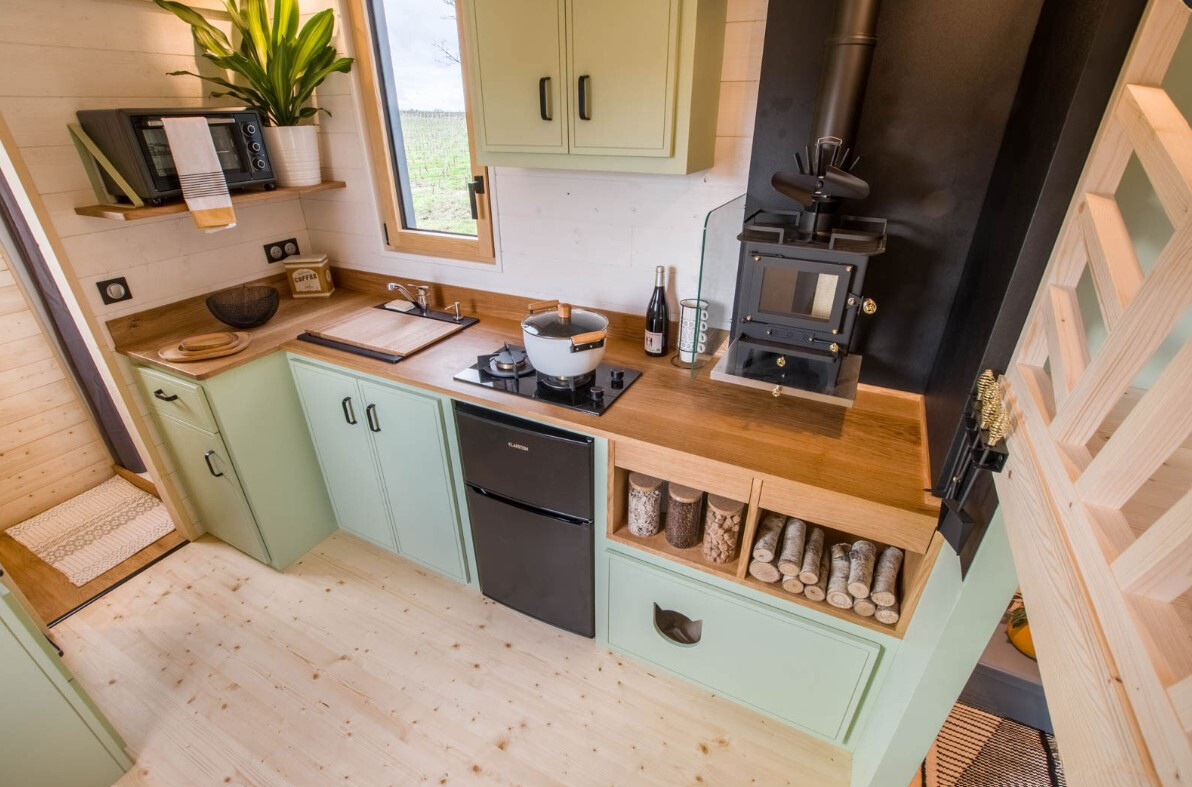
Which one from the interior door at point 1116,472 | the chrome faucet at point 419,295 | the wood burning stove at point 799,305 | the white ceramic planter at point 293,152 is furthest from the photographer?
the chrome faucet at point 419,295

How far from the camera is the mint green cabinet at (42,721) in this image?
4.36 feet

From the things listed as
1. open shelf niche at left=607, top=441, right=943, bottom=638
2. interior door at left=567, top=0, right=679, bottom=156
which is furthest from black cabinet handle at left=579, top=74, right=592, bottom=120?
open shelf niche at left=607, top=441, right=943, bottom=638

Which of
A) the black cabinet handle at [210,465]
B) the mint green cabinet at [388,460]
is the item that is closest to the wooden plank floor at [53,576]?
the black cabinet handle at [210,465]

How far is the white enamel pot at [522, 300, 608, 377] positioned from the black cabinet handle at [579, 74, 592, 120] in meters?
0.52

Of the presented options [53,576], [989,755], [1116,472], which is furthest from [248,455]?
[989,755]

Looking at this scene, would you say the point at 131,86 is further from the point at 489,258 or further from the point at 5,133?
the point at 489,258

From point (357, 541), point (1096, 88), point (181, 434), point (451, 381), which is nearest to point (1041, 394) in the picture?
point (1096, 88)

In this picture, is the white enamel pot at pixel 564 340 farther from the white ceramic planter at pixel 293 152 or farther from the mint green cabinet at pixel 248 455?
the white ceramic planter at pixel 293 152

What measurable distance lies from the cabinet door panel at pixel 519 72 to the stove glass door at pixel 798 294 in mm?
684

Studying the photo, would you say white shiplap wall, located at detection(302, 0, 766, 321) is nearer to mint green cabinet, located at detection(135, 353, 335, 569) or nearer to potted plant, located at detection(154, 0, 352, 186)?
potted plant, located at detection(154, 0, 352, 186)

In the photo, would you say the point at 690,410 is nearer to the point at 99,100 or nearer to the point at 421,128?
the point at 421,128

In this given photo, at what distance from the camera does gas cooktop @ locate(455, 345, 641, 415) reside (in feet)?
5.28

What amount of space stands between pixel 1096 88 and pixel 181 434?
105 inches

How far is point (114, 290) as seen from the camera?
1942 mm
